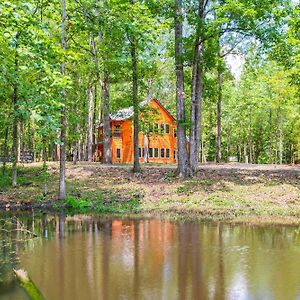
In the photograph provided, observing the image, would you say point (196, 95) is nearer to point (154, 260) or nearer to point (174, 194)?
point (174, 194)

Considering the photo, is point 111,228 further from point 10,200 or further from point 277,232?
point 10,200

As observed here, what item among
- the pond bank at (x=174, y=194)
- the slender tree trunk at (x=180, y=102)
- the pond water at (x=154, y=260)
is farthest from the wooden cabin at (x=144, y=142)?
the pond water at (x=154, y=260)

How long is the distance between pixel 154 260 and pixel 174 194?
10972 mm

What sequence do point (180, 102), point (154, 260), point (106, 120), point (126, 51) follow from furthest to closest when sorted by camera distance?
point (106, 120), point (126, 51), point (180, 102), point (154, 260)

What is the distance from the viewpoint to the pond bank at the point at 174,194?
61.5 feet

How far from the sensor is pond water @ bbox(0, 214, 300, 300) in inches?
329

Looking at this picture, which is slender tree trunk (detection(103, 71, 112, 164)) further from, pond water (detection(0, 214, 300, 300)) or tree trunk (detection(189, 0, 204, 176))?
pond water (detection(0, 214, 300, 300))

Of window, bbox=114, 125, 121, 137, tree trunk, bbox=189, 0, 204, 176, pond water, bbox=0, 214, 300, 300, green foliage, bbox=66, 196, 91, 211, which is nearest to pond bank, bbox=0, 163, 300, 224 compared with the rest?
green foliage, bbox=66, 196, 91, 211

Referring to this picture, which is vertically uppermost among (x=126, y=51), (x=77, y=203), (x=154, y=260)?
(x=126, y=51)

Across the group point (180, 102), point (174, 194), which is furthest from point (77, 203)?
point (180, 102)

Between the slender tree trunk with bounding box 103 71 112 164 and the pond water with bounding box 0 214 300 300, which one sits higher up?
the slender tree trunk with bounding box 103 71 112 164

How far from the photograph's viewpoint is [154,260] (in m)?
10.9

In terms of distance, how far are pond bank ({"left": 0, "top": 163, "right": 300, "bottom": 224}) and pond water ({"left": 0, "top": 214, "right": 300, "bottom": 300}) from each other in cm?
266

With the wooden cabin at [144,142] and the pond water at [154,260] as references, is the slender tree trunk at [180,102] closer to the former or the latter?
the pond water at [154,260]
